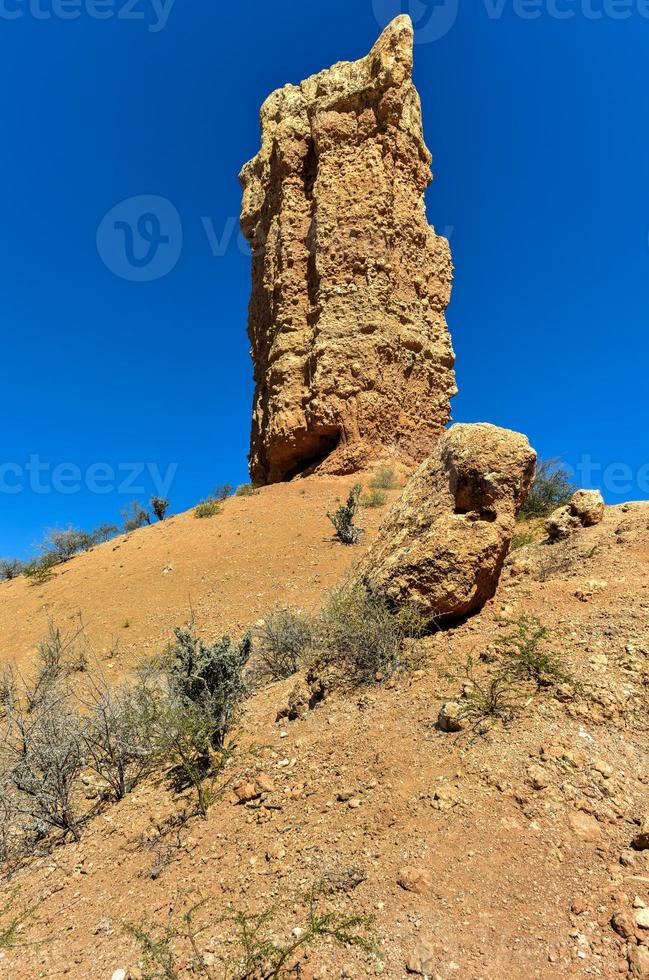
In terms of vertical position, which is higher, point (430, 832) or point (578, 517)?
point (578, 517)

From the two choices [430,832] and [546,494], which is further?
[546,494]

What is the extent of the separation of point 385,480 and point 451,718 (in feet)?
34.7

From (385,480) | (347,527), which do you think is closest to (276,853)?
(347,527)

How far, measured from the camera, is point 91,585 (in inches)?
402

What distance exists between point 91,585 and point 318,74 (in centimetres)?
1882

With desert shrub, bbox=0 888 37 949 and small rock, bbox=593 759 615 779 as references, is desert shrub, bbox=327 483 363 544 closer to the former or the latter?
small rock, bbox=593 759 615 779

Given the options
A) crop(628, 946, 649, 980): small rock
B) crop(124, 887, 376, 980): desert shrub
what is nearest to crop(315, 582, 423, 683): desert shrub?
crop(124, 887, 376, 980): desert shrub

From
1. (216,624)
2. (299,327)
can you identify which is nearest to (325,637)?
(216,624)

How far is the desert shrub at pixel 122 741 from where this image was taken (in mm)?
3459

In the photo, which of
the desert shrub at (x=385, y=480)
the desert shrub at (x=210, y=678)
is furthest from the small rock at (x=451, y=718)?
the desert shrub at (x=385, y=480)

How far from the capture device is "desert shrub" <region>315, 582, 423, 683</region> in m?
3.78

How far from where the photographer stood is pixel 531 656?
10.2 ft

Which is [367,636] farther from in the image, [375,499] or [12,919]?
[375,499]

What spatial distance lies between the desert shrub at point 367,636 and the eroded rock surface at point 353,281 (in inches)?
413
